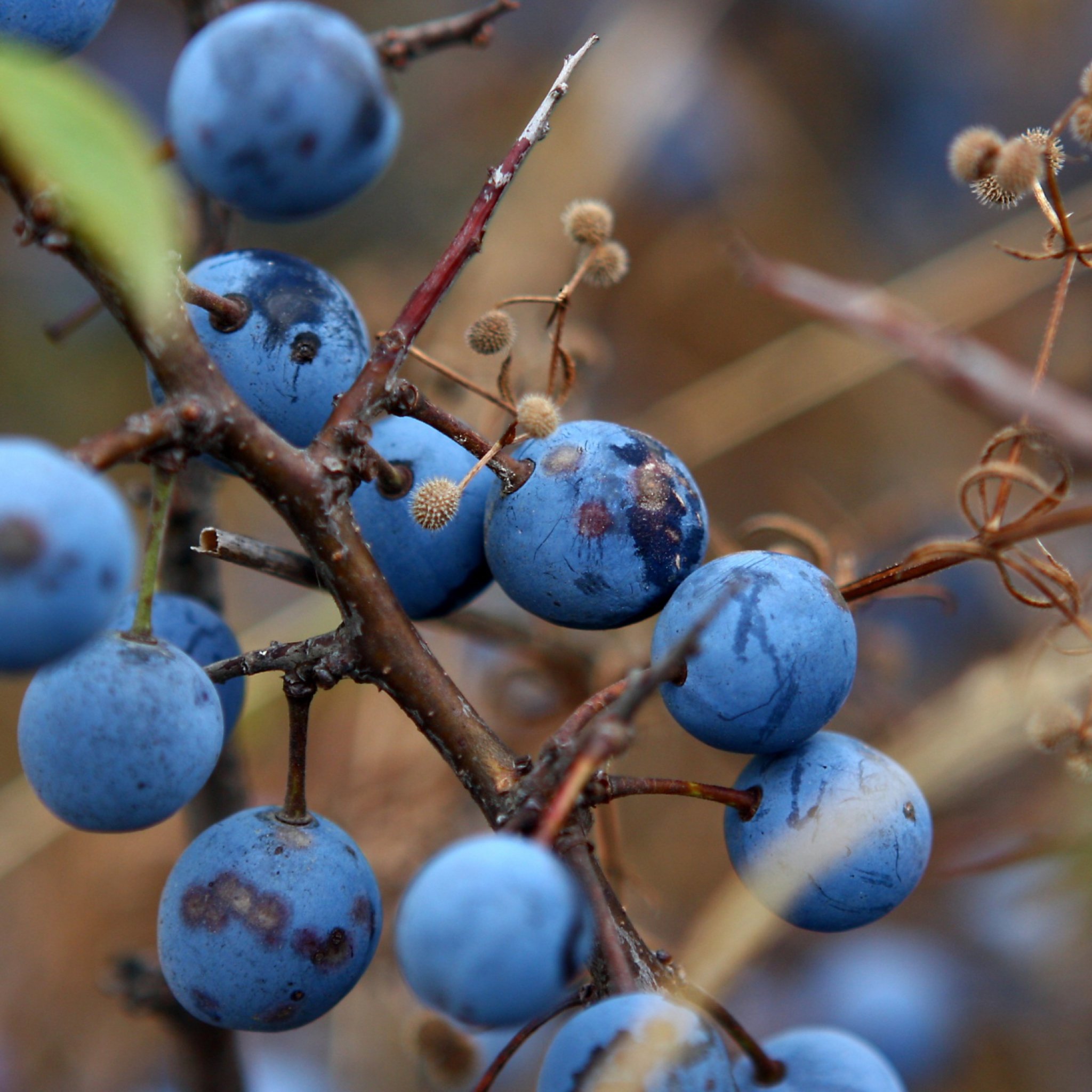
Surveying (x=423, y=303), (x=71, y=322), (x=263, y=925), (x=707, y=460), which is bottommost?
(x=707, y=460)

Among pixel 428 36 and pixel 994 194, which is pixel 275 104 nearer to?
pixel 428 36

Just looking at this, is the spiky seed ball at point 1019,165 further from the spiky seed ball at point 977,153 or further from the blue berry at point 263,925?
the blue berry at point 263,925

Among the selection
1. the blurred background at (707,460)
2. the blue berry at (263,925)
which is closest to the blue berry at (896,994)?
the blurred background at (707,460)

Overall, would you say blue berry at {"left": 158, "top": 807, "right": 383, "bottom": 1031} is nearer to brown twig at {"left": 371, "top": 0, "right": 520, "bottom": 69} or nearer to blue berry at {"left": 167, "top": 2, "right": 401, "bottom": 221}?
blue berry at {"left": 167, "top": 2, "right": 401, "bottom": 221}

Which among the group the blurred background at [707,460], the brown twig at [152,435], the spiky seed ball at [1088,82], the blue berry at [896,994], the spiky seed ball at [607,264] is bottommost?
the blue berry at [896,994]

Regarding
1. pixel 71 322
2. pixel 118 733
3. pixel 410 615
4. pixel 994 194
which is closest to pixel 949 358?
pixel 994 194

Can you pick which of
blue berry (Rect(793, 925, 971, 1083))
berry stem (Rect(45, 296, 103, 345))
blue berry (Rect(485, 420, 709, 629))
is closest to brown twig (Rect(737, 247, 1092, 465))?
blue berry (Rect(485, 420, 709, 629))

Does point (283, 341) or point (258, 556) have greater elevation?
point (283, 341)
